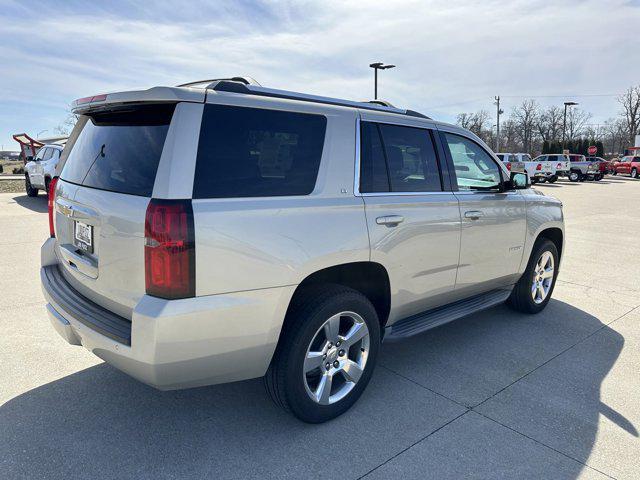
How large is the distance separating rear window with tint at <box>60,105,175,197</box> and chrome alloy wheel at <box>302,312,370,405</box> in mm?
1308

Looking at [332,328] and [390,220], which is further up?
[390,220]

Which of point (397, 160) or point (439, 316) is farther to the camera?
point (439, 316)

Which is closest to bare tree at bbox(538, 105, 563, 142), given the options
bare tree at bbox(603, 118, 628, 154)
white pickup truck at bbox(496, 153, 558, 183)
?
bare tree at bbox(603, 118, 628, 154)

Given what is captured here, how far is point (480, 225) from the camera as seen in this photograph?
3.90 meters

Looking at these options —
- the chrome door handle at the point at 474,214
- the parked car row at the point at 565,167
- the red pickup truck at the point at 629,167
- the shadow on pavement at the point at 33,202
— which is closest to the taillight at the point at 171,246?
the chrome door handle at the point at 474,214

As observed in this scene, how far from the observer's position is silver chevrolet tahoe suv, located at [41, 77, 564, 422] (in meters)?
2.29

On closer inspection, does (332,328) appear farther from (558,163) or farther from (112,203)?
(558,163)

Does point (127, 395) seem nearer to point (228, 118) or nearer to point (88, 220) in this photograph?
point (88, 220)

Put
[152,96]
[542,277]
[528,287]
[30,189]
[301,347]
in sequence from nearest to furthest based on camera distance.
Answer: [152,96]
[301,347]
[528,287]
[542,277]
[30,189]

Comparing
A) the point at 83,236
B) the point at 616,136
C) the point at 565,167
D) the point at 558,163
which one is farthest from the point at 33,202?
the point at 616,136

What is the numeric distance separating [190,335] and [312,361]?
0.83 m

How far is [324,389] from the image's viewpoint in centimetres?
291

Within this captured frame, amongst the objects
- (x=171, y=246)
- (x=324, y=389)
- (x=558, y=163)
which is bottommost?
(x=324, y=389)

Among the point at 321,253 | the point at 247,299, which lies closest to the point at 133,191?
the point at 247,299
